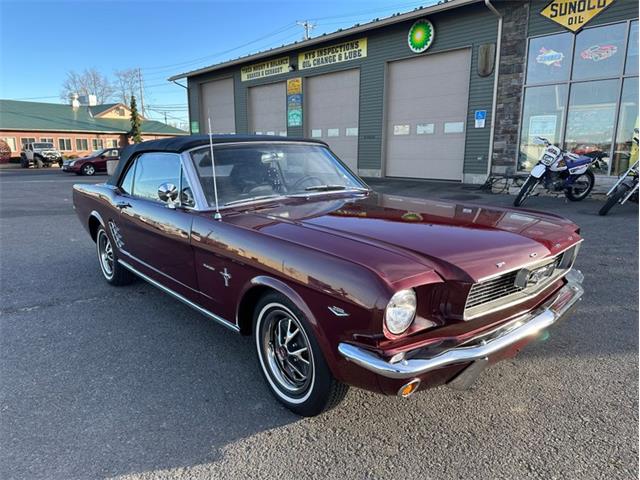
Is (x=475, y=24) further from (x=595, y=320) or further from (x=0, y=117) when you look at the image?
(x=0, y=117)

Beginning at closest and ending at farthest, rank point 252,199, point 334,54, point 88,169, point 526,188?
1. point 252,199
2. point 526,188
3. point 334,54
4. point 88,169

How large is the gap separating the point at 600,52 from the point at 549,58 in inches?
47.9

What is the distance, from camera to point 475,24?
42.8ft

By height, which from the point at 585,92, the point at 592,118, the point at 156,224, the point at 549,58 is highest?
the point at 549,58

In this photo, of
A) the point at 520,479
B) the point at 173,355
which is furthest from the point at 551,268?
the point at 173,355

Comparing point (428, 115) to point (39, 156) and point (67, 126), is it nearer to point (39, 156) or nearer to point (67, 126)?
point (39, 156)

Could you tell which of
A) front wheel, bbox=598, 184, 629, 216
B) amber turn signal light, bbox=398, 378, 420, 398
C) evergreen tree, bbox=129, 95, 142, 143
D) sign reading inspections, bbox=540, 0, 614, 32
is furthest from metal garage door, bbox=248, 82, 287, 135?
evergreen tree, bbox=129, 95, 142, 143

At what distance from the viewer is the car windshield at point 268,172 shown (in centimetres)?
326

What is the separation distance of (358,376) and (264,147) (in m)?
2.25

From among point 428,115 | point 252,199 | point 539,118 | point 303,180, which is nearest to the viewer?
point 252,199

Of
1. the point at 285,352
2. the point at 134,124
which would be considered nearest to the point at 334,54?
the point at 285,352

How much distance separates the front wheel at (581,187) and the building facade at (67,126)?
43.1 m

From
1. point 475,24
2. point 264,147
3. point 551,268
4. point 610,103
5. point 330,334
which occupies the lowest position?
point 330,334

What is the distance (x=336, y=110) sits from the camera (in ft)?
57.5
